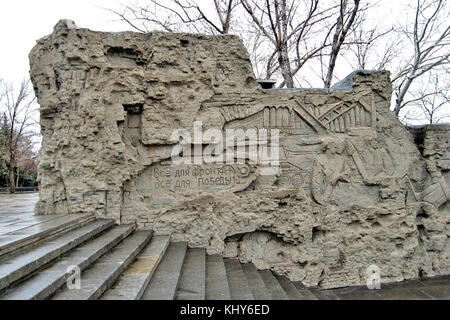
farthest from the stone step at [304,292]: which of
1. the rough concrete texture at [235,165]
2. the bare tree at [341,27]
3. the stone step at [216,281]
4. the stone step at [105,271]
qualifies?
the bare tree at [341,27]

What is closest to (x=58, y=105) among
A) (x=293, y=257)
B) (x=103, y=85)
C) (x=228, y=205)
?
Answer: (x=103, y=85)

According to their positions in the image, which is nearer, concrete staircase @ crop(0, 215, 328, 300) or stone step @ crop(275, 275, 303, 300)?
concrete staircase @ crop(0, 215, 328, 300)

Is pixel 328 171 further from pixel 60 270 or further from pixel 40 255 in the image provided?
pixel 40 255

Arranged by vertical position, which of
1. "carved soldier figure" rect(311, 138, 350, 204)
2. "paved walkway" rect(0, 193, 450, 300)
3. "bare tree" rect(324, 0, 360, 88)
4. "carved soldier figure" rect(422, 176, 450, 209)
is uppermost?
"bare tree" rect(324, 0, 360, 88)

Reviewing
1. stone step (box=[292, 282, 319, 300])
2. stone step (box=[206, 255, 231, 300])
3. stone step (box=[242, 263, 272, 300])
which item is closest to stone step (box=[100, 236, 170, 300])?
stone step (box=[206, 255, 231, 300])

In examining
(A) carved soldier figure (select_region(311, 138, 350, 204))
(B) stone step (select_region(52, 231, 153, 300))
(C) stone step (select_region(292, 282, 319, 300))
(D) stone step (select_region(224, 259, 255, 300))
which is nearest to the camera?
(B) stone step (select_region(52, 231, 153, 300))

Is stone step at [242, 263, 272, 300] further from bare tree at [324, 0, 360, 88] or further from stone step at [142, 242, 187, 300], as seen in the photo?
bare tree at [324, 0, 360, 88]

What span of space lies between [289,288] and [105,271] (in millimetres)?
2775

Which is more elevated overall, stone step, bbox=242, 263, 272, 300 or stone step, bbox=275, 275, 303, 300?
stone step, bbox=242, 263, 272, 300

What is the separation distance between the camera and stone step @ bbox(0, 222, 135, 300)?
2258 millimetres

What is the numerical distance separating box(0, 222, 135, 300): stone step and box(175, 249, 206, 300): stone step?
97 centimetres

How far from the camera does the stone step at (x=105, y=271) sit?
247cm

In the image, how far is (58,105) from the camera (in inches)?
188

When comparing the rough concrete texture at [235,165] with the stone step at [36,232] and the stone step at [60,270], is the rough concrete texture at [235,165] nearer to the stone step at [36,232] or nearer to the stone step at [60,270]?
the stone step at [36,232]
